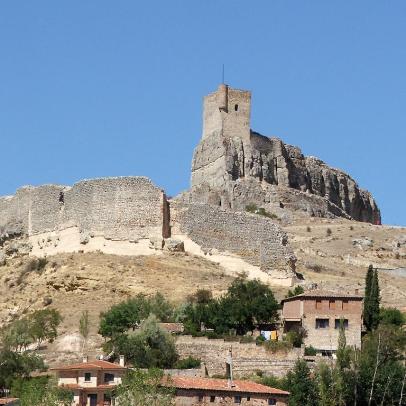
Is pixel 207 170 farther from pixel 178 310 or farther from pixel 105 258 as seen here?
pixel 178 310

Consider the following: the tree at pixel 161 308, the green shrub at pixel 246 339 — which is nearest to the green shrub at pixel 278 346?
the green shrub at pixel 246 339

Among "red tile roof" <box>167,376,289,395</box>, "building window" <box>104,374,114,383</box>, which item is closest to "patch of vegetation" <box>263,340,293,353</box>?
"red tile roof" <box>167,376,289,395</box>

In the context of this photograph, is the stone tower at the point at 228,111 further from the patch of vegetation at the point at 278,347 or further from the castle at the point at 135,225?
the patch of vegetation at the point at 278,347

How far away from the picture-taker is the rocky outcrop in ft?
271

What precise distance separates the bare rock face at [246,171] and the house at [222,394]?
3486cm

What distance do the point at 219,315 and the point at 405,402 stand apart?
9276 mm

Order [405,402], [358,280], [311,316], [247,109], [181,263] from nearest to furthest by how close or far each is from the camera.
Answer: [405,402] → [311,316] → [181,263] → [358,280] → [247,109]

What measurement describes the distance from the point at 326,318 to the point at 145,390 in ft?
40.5

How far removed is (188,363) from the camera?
160 ft

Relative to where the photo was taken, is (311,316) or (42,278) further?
(42,278)

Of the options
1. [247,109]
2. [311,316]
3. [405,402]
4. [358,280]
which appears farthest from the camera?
[247,109]

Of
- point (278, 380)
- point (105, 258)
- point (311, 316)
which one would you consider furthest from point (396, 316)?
point (105, 258)

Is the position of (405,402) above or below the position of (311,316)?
below

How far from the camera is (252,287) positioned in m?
54.7
